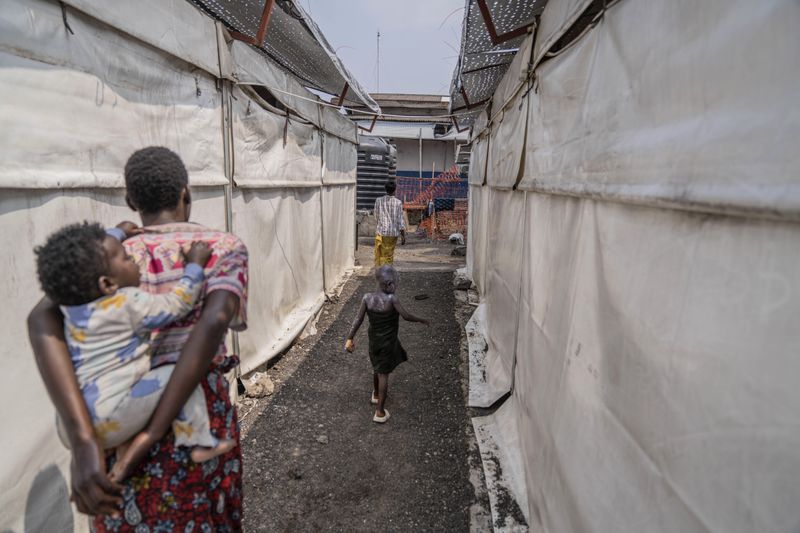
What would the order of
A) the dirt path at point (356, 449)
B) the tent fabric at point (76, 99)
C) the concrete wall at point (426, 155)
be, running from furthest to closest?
the concrete wall at point (426, 155) < the dirt path at point (356, 449) < the tent fabric at point (76, 99)

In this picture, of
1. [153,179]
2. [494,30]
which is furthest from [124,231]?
[494,30]

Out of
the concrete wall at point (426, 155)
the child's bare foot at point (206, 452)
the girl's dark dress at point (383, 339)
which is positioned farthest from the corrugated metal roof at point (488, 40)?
the concrete wall at point (426, 155)

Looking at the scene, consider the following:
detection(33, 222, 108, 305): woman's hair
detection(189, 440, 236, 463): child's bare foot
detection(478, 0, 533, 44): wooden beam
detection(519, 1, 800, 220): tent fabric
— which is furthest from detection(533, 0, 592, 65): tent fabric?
detection(189, 440, 236, 463): child's bare foot

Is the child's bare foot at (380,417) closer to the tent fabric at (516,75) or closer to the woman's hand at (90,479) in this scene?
the woman's hand at (90,479)

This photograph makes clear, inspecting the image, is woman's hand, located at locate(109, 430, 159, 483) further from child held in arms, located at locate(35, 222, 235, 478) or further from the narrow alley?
the narrow alley

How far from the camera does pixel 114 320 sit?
117 centimetres

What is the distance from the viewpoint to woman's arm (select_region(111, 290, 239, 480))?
4.03 ft

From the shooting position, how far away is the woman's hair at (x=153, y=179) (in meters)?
1.37

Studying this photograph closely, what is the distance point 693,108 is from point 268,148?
4162 mm

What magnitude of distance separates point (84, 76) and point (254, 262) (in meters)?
2.40

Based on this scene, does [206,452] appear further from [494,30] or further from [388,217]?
[388,217]

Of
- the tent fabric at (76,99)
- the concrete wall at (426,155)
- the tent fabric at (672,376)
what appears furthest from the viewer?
the concrete wall at (426,155)

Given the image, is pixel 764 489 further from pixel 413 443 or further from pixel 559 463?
pixel 413 443

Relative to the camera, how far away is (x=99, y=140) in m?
2.27
